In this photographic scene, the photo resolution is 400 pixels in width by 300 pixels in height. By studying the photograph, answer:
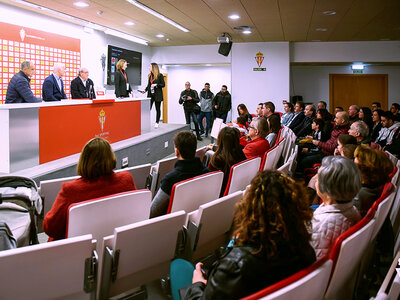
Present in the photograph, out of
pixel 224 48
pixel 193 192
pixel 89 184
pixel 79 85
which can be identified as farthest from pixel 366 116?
pixel 89 184

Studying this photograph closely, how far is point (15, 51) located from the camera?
22.2 feet

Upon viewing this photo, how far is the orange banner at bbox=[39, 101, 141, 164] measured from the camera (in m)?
4.75

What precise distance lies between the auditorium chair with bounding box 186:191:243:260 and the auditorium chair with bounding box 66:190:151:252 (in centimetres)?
32

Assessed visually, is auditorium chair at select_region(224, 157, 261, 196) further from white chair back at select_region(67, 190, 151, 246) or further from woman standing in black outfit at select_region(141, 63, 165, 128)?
woman standing in black outfit at select_region(141, 63, 165, 128)

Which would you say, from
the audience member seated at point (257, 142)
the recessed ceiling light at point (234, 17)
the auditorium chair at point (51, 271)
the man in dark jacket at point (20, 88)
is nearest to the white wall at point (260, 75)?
the recessed ceiling light at point (234, 17)

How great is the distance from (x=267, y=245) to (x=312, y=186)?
2.19m

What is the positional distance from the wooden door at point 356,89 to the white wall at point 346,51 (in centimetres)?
269

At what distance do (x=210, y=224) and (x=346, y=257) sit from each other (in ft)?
2.90

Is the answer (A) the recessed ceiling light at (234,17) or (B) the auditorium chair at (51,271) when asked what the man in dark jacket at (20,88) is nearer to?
(B) the auditorium chair at (51,271)

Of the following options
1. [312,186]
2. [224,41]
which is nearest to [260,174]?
[312,186]

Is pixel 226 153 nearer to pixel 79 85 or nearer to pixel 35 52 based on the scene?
pixel 79 85

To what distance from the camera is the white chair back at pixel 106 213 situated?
6.22 feet

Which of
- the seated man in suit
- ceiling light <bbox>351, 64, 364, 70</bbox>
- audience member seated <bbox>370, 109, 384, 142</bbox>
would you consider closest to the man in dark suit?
the seated man in suit

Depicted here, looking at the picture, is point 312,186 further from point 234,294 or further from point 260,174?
point 234,294
